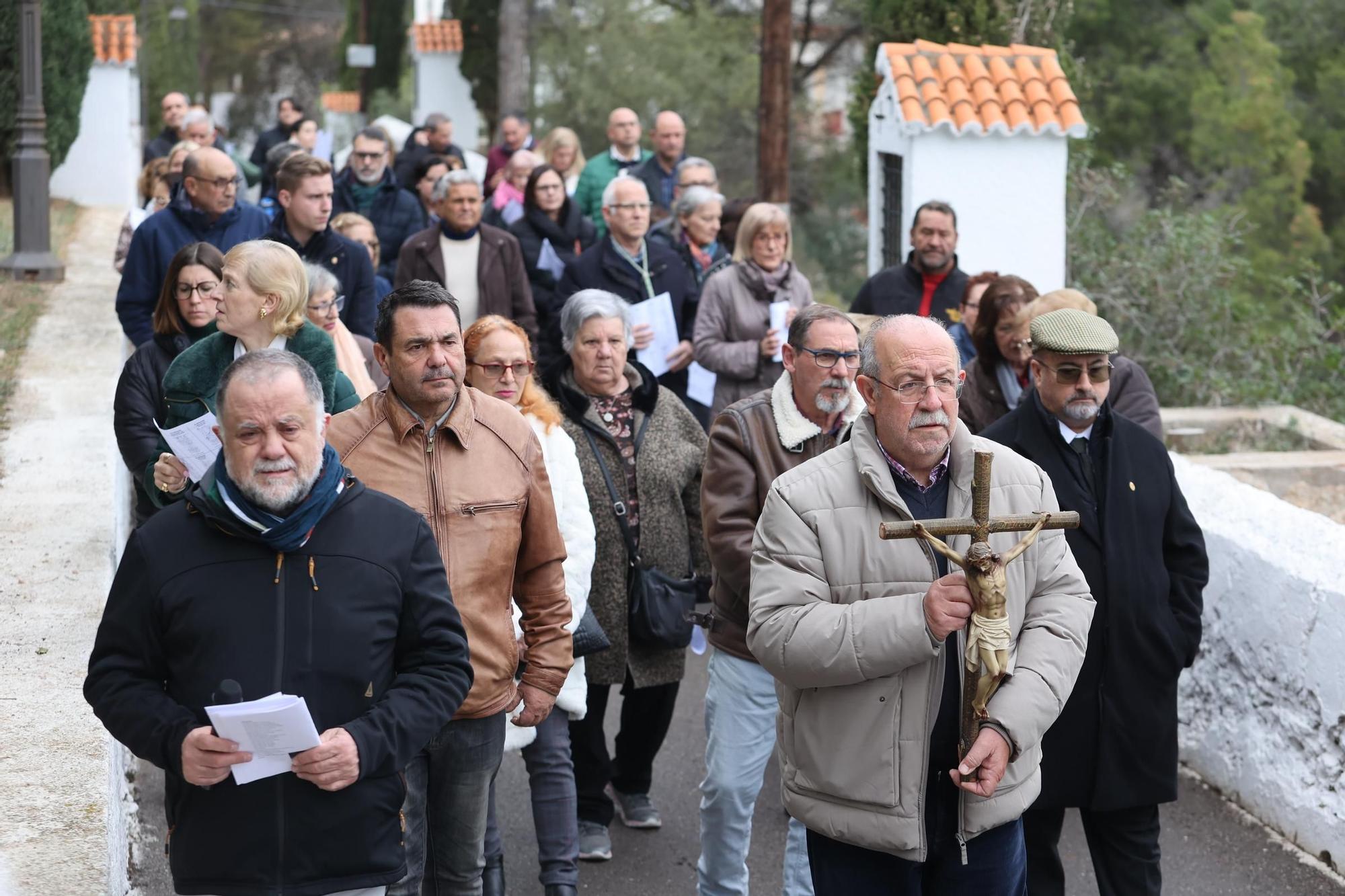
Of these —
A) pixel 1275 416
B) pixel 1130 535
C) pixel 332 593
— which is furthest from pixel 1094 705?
pixel 1275 416

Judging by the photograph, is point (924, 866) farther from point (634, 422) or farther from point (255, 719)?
point (634, 422)

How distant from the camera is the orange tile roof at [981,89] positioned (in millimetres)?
11195

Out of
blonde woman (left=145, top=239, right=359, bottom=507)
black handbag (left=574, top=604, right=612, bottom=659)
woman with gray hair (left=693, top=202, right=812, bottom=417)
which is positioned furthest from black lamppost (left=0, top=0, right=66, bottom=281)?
black handbag (left=574, top=604, right=612, bottom=659)

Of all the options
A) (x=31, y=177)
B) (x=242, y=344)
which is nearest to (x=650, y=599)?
(x=242, y=344)

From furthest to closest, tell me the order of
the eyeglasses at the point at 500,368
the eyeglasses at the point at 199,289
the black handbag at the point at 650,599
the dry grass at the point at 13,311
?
the dry grass at the point at 13,311 → the eyeglasses at the point at 199,289 → the black handbag at the point at 650,599 → the eyeglasses at the point at 500,368

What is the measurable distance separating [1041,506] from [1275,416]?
767 centimetres

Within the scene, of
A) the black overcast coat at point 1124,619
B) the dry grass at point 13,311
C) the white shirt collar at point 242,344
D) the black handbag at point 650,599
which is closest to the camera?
the black overcast coat at point 1124,619

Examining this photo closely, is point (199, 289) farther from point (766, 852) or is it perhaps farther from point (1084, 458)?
point (1084, 458)

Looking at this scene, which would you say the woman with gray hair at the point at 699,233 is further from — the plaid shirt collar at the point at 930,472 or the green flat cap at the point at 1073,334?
the plaid shirt collar at the point at 930,472

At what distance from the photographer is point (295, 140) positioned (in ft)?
54.1

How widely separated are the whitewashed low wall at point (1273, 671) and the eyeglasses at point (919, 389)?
8.87 feet

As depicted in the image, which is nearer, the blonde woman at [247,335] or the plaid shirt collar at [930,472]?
the plaid shirt collar at [930,472]

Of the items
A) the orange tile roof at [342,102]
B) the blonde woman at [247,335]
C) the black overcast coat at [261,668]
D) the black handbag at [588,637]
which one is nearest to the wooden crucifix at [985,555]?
the black overcast coat at [261,668]

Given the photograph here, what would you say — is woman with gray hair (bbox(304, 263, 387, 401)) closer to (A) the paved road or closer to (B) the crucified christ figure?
(A) the paved road
